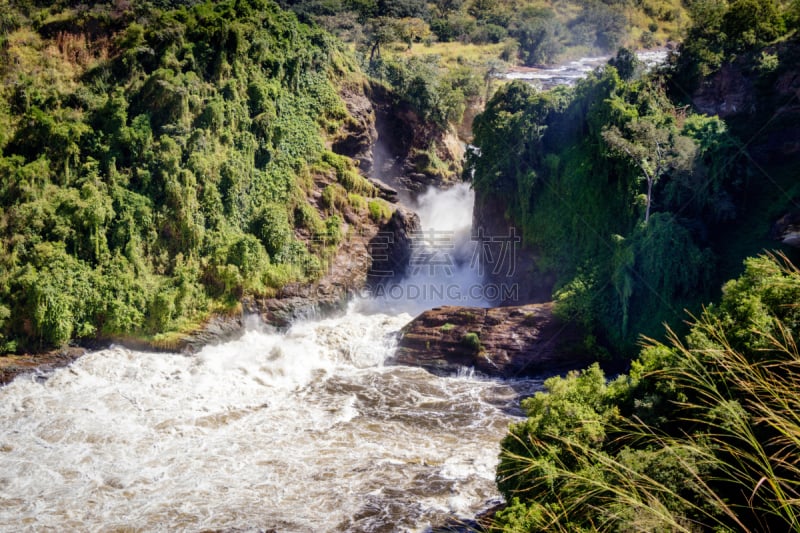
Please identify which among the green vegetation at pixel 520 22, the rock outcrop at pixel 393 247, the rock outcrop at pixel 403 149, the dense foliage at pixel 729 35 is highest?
the green vegetation at pixel 520 22

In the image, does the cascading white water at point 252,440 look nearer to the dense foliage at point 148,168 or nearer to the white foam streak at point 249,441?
the white foam streak at point 249,441

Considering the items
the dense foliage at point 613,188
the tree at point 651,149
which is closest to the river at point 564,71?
the dense foliage at point 613,188

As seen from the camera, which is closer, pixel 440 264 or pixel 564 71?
pixel 440 264

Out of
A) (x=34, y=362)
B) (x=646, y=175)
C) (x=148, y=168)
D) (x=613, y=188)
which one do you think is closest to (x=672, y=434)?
(x=646, y=175)

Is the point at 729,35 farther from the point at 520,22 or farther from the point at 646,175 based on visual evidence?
the point at 520,22

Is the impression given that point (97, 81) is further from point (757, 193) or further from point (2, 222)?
point (757, 193)

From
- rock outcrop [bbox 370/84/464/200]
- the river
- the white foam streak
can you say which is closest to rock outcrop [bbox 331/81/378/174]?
rock outcrop [bbox 370/84/464/200]
